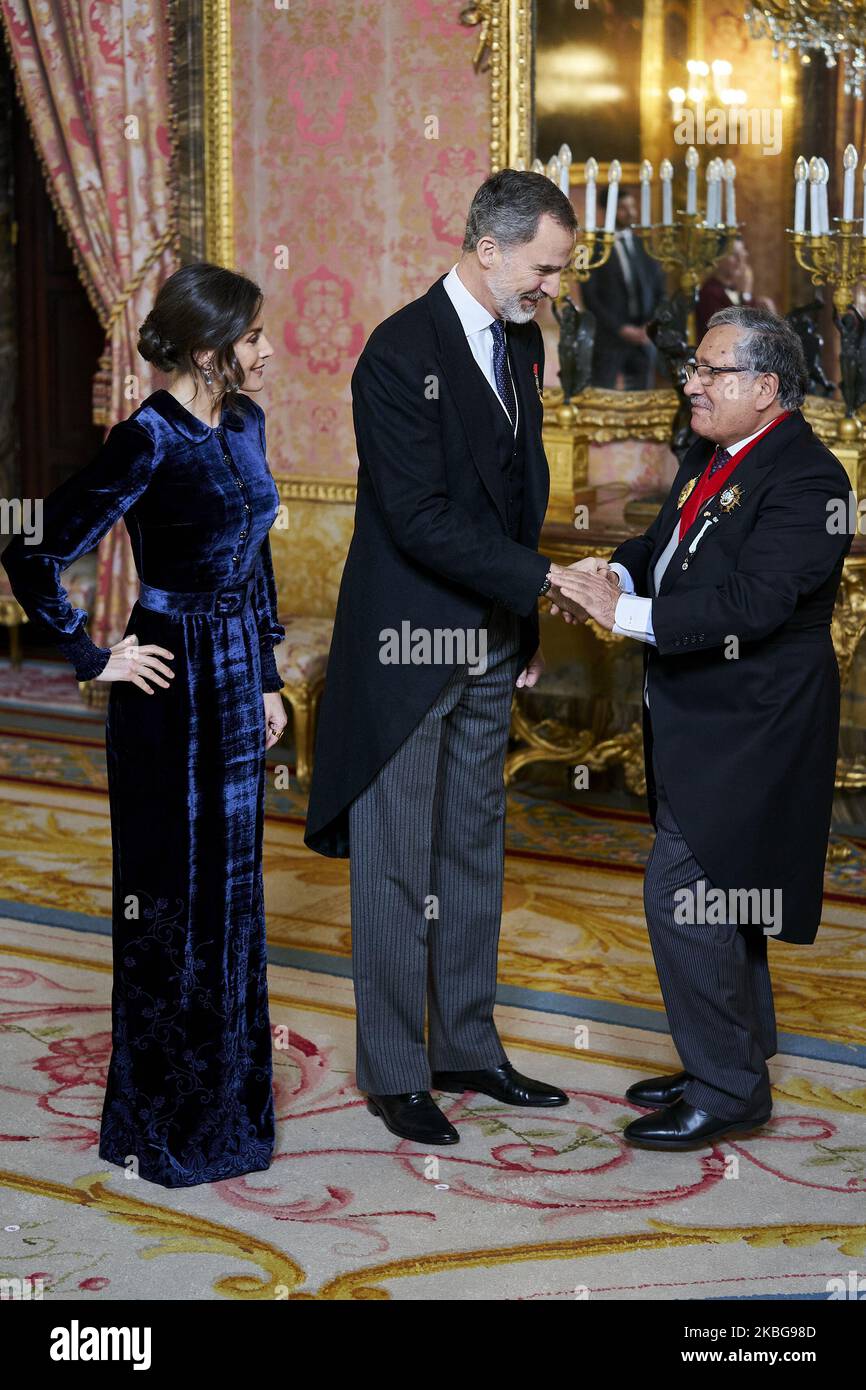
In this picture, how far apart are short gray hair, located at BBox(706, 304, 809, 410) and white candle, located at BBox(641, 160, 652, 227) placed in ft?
9.25

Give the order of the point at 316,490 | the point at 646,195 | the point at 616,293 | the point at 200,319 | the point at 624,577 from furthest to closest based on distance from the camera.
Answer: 1. the point at 316,490
2. the point at 616,293
3. the point at 646,195
4. the point at 624,577
5. the point at 200,319

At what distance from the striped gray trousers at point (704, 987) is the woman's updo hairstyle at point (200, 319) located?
1123mm

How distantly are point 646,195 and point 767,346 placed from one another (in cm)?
293

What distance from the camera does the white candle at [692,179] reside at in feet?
18.1

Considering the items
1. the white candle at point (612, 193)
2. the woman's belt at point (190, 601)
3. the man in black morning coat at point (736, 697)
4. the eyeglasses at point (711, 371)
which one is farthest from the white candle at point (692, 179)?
the woman's belt at point (190, 601)

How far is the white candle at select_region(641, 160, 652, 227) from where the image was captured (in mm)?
5820

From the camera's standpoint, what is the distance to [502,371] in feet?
11.0

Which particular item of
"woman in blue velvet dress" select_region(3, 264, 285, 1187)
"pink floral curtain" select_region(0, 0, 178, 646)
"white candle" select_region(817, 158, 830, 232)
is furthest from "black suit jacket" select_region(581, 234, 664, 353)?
"woman in blue velvet dress" select_region(3, 264, 285, 1187)

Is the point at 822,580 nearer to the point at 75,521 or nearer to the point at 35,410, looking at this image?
the point at 75,521

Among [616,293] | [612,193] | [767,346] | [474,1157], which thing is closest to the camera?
[767,346]

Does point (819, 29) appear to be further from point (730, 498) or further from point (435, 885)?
point (435, 885)

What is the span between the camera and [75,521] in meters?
3.02

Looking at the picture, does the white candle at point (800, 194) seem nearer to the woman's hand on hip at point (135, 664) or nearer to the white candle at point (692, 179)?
the white candle at point (692, 179)

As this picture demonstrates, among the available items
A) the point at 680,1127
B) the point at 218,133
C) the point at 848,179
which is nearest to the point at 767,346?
the point at 680,1127
